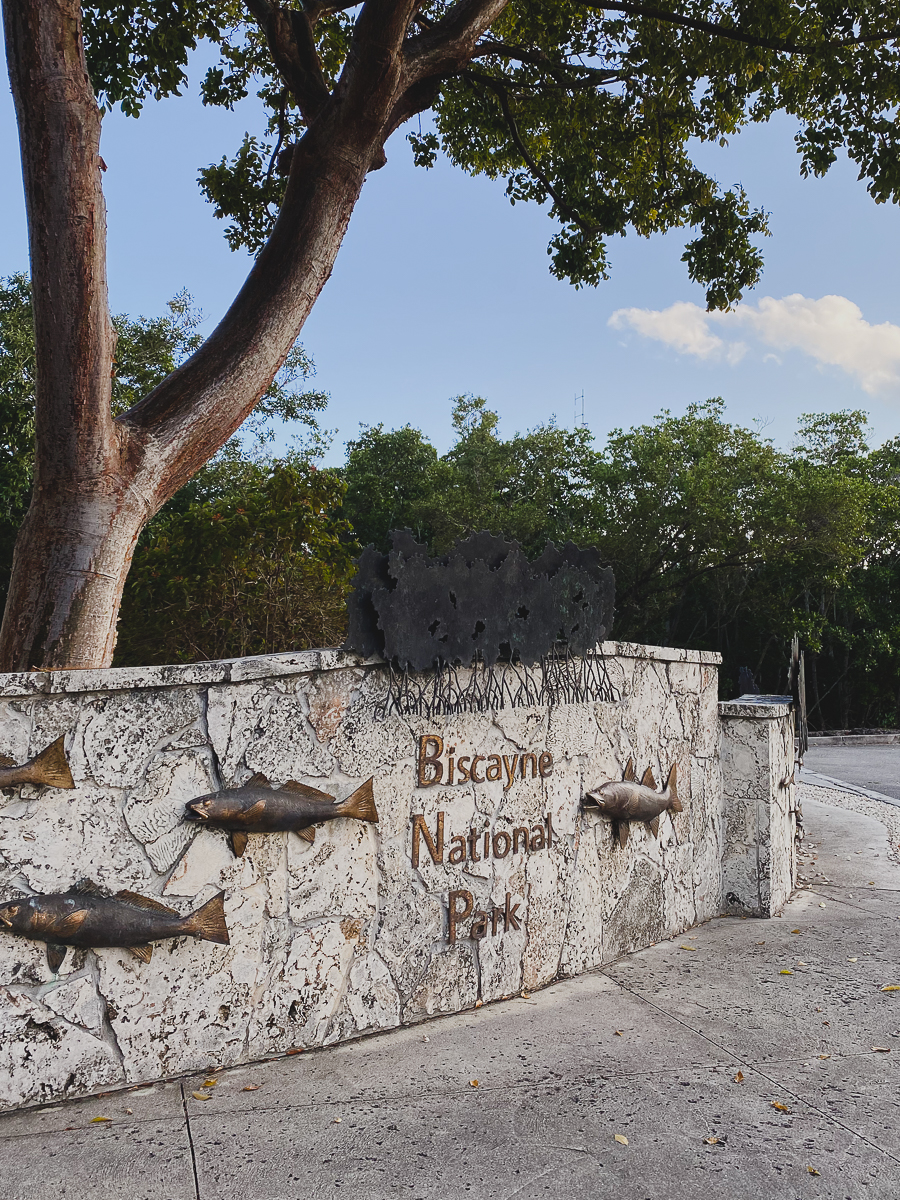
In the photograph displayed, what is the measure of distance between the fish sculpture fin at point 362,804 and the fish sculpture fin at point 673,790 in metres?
2.05

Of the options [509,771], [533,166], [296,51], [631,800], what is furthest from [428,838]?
[533,166]

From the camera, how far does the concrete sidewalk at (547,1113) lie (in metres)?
2.53

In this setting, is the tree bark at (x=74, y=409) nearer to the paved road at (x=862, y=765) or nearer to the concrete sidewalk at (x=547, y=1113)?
the concrete sidewalk at (x=547, y=1113)

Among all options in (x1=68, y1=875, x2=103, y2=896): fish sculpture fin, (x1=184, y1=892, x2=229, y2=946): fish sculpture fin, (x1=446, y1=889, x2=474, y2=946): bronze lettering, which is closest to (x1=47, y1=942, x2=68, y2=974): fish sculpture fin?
(x1=68, y1=875, x2=103, y2=896): fish sculpture fin

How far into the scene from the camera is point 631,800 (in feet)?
14.8

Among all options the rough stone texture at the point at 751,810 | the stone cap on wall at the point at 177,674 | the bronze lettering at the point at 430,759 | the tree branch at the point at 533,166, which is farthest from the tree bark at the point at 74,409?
the tree branch at the point at 533,166

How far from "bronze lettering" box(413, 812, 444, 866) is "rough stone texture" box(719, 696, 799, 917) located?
242 centimetres

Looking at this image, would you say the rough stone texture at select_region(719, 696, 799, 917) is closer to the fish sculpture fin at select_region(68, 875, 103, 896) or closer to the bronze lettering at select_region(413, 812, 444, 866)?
the bronze lettering at select_region(413, 812, 444, 866)

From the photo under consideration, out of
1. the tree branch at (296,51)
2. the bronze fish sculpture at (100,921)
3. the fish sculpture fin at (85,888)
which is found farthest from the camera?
the tree branch at (296,51)

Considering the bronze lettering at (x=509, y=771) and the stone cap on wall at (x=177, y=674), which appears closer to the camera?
the stone cap on wall at (x=177, y=674)

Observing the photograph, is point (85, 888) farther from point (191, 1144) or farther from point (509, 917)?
point (509, 917)

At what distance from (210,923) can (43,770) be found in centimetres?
82

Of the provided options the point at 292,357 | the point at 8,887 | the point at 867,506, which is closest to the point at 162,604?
the point at 8,887

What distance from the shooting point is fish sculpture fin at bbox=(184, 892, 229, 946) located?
3.13 meters
